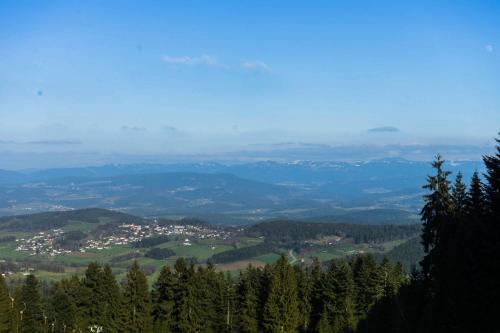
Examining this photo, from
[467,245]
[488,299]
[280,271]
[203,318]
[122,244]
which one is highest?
[467,245]

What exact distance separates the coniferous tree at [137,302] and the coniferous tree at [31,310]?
291 inches

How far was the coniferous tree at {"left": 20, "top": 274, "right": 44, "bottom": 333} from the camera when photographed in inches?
1857

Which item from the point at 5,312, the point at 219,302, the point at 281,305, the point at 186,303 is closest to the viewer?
the point at 5,312

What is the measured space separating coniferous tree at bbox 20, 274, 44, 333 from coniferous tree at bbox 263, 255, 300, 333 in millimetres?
19350

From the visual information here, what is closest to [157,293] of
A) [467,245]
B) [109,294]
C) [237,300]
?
[109,294]

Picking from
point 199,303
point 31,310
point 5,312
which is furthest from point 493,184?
point 31,310

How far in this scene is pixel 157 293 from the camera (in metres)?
50.7

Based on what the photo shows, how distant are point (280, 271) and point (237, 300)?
22.5ft

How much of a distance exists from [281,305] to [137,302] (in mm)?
12698

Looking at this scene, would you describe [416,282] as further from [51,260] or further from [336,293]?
[51,260]

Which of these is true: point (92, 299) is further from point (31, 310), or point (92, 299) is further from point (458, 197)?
point (458, 197)

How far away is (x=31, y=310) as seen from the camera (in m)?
47.9

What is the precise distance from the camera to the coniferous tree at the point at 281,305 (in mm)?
46125

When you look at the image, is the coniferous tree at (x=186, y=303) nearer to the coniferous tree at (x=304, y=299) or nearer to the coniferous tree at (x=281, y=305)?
the coniferous tree at (x=281, y=305)
